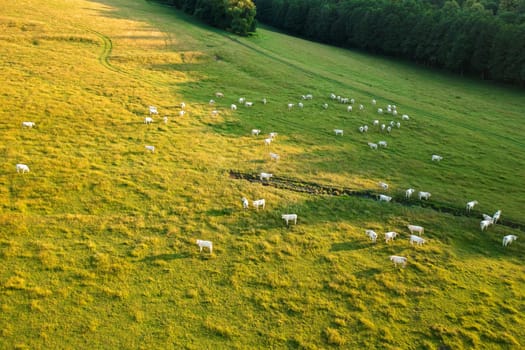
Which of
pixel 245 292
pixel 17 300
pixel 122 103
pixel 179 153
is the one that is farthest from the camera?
pixel 122 103

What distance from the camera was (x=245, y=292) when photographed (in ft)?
60.3

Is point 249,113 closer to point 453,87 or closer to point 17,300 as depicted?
point 17,300

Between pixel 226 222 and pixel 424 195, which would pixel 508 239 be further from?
pixel 226 222

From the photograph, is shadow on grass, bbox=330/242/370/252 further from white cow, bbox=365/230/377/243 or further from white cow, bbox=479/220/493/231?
white cow, bbox=479/220/493/231

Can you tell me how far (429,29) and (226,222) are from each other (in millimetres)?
80476

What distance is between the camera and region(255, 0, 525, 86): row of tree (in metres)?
70.9

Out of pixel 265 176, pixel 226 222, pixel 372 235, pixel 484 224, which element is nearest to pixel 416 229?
pixel 372 235

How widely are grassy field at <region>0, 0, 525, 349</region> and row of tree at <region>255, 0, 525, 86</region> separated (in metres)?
30.8

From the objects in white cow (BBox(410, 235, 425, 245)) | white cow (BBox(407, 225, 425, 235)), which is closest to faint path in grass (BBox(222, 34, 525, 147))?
white cow (BBox(407, 225, 425, 235))

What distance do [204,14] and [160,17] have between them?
1067 cm

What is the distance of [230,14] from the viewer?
268 ft

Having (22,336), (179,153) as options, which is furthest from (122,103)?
(22,336)

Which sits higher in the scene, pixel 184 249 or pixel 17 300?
pixel 184 249

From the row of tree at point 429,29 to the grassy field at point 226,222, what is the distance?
3079cm
